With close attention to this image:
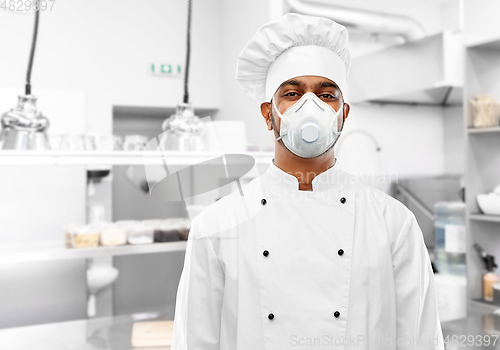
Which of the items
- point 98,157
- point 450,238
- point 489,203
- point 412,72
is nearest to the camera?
point 98,157

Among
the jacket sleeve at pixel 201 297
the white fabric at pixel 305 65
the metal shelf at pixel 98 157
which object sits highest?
the white fabric at pixel 305 65

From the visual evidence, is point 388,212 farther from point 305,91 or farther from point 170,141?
point 170,141

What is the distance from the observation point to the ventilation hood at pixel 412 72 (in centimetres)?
255

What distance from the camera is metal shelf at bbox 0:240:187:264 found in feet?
5.02

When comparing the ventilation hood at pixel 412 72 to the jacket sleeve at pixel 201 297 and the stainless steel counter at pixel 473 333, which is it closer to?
the stainless steel counter at pixel 473 333

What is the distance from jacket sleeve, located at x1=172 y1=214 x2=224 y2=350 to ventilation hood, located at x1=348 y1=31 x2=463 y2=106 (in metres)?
2.03

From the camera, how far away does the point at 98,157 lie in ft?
5.21

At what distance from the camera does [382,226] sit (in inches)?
41.5

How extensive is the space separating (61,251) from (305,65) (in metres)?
1.09

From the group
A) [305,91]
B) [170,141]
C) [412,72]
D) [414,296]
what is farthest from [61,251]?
[412,72]

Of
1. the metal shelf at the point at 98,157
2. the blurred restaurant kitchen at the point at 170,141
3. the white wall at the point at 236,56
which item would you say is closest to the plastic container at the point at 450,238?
the blurred restaurant kitchen at the point at 170,141

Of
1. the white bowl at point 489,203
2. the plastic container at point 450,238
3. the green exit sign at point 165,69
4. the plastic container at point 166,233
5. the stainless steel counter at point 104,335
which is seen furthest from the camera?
the green exit sign at point 165,69

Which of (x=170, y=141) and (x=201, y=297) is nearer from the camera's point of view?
(x=201, y=297)

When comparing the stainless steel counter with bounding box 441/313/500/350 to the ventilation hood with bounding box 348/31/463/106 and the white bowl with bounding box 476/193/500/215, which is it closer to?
the white bowl with bounding box 476/193/500/215
